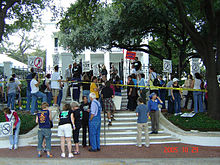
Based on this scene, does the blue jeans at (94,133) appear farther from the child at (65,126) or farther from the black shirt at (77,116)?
the child at (65,126)

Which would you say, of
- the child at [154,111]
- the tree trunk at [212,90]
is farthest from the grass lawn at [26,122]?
the tree trunk at [212,90]

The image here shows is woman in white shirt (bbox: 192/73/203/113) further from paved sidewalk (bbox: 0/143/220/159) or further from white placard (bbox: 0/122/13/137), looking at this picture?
white placard (bbox: 0/122/13/137)

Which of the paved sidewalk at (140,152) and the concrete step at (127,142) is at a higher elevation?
the concrete step at (127,142)

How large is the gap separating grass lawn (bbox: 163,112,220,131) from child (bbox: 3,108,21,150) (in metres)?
6.64

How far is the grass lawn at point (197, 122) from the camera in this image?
36.7 feet

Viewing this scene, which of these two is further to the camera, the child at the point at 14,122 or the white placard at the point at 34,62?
the white placard at the point at 34,62

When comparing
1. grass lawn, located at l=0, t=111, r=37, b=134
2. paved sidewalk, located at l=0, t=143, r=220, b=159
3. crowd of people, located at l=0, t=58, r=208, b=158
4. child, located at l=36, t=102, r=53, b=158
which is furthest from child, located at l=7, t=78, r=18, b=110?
child, located at l=36, t=102, r=53, b=158

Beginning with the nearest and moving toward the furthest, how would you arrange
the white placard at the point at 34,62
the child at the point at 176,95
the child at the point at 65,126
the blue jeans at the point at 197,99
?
the child at the point at 65,126, the child at the point at 176,95, the blue jeans at the point at 197,99, the white placard at the point at 34,62

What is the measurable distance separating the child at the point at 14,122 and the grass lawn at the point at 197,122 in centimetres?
664

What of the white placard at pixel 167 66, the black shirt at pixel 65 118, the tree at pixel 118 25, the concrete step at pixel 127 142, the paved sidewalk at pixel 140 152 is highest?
the tree at pixel 118 25

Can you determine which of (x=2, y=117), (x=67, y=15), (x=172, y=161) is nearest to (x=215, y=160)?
(x=172, y=161)

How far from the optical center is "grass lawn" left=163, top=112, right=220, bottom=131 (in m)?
11.2

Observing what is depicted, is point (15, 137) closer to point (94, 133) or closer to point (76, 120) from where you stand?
point (76, 120)

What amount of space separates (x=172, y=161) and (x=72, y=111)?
3528mm
